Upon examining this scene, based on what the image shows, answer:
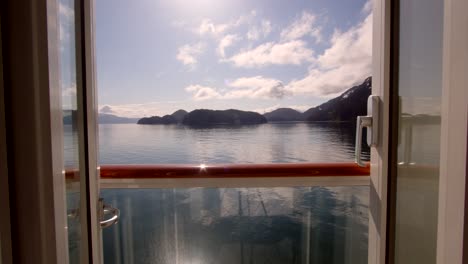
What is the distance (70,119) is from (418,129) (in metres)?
0.84

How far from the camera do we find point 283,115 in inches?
88.4

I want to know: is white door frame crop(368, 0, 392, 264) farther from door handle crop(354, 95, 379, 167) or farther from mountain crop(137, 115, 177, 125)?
mountain crop(137, 115, 177, 125)

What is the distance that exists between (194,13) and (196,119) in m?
0.82

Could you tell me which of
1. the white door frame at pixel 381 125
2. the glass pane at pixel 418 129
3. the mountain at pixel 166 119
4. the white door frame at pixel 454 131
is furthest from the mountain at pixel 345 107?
the mountain at pixel 166 119

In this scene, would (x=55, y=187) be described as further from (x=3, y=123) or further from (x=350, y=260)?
(x=350, y=260)

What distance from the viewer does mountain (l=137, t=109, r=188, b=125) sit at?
2.07m

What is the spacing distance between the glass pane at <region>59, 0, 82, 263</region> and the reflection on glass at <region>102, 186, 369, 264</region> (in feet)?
2.00

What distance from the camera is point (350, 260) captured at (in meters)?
1.20

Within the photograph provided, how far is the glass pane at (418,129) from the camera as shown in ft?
1.83

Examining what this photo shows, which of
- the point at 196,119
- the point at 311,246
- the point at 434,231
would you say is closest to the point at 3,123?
the point at 434,231

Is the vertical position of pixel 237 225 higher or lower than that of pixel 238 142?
lower

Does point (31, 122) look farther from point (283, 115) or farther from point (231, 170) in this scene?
point (283, 115)

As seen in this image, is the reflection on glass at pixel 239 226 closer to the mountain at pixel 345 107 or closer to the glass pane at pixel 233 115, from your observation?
the glass pane at pixel 233 115

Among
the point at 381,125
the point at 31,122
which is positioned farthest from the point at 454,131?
the point at 31,122
